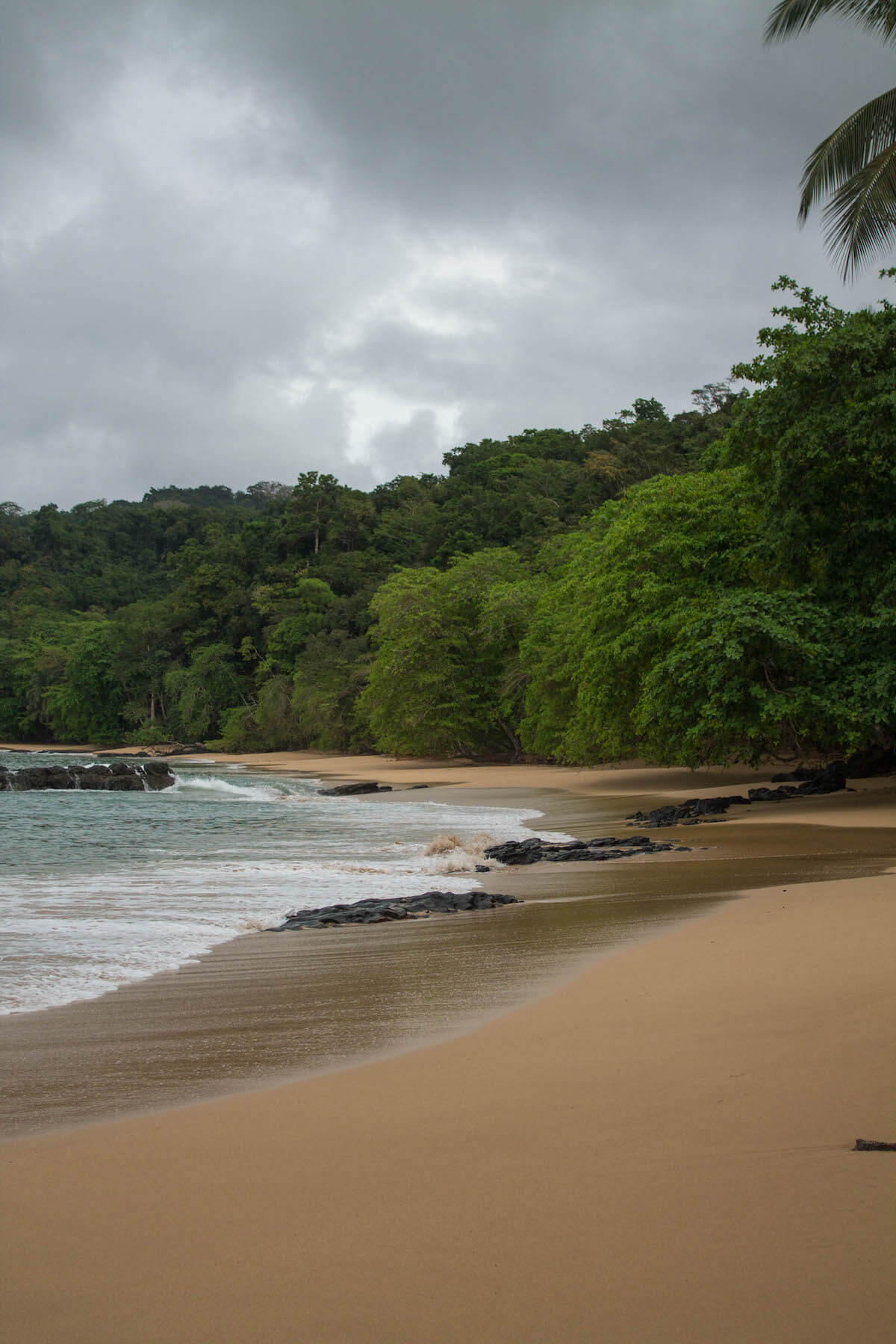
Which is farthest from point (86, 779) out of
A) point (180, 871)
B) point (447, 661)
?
point (180, 871)

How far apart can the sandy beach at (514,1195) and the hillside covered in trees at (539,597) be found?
38.7 ft

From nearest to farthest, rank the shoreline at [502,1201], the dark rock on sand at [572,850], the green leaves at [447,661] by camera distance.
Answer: the shoreline at [502,1201] → the dark rock on sand at [572,850] → the green leaves at [447,661]

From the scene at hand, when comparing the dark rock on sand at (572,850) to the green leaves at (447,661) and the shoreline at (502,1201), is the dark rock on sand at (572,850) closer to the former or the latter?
the shoreline at (502,1201)

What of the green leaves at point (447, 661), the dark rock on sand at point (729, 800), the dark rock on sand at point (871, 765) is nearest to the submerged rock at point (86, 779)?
the green leaves at point (447, 661)

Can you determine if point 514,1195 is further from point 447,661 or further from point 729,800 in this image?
point 447,661

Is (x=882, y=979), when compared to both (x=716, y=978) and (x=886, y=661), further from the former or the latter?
(x=886, y=661)

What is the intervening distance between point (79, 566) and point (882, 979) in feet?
374

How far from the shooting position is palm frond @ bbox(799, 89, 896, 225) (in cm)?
1377

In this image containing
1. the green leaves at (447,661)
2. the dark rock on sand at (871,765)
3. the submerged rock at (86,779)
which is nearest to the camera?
the dark rock on sand at (871,765)

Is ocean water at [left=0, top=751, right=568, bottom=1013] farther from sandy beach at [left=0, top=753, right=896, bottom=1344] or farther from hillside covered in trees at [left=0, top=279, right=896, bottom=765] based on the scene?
hillside covered in trees at [left=0, top=279, right=896, bottom=765]

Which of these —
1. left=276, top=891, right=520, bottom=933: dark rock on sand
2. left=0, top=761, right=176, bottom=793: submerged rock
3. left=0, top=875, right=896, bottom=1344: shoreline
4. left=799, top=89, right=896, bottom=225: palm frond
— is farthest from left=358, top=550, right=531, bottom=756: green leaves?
left=0, top=875, right=896, bottom=1344: shoreline

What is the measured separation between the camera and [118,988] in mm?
5453

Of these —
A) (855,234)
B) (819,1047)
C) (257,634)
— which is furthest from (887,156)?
(257,634)

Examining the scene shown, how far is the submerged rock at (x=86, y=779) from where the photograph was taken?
105 feet
